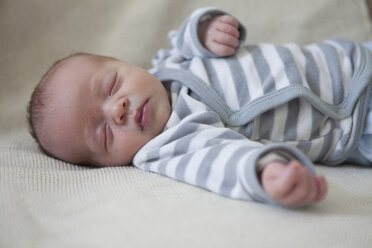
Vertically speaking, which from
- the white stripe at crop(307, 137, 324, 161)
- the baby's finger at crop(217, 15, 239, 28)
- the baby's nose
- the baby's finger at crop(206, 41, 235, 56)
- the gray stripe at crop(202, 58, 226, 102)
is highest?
the baby's finger at crop(217, 15, 239, 28)

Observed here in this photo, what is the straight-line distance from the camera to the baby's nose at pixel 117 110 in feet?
3.63

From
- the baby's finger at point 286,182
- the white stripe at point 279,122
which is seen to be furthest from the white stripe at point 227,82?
the baby's finger at point 286,182

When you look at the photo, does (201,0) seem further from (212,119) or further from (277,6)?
(212,119)

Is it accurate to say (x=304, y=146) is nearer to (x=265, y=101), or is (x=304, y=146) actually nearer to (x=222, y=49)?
(x=265, y=101)

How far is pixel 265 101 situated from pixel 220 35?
0.26 metres

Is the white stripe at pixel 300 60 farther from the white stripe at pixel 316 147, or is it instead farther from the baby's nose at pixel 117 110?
the baby's nose at pixel 117 110

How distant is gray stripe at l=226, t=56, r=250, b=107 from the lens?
1.17 metres

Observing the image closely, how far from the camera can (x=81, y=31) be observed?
1.53 m

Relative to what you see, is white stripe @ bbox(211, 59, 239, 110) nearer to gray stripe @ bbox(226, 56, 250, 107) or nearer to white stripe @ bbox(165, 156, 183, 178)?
gray stripe @ bbox(226, 56, 250, 107)

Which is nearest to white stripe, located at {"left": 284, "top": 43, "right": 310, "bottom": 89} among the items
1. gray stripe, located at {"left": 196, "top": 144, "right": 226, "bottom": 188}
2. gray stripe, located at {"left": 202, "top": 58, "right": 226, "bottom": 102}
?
gray stripe, located at {"left": 202, "top": 58, "right": 226, "bottom": 102}

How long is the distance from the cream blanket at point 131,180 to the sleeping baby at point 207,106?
0.22ft

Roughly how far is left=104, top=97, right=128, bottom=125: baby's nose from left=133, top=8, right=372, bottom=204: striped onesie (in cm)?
9

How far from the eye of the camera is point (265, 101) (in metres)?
1.13

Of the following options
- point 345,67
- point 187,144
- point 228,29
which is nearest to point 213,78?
point 228,29
